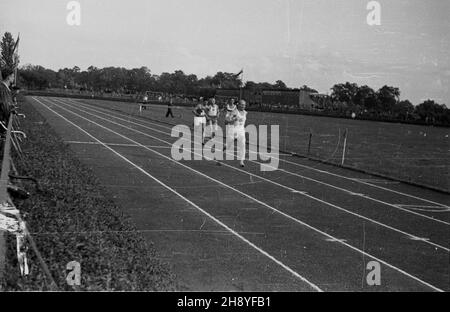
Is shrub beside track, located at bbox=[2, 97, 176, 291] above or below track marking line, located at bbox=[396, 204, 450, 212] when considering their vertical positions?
above

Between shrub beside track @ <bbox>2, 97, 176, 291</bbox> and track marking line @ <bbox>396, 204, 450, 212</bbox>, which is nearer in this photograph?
shrub beside track @ <bbox>2, 97, 176, 291</bbox>

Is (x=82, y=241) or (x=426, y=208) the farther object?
(x=426, y=208)

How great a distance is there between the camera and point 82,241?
594 cm

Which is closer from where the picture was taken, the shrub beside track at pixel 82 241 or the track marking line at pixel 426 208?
the shrub beside track at pixel 82 241

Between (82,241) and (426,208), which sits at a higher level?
(82,241)

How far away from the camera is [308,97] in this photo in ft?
379

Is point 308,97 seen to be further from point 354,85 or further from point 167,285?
point 167,285

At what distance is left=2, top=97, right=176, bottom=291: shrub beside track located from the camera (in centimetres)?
477

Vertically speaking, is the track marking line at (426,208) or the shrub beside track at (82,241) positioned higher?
the shrub beside track at (82,241)

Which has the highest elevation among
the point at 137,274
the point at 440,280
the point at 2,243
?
the point at 2,243

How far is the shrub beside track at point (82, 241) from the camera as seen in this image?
15.6 ft
